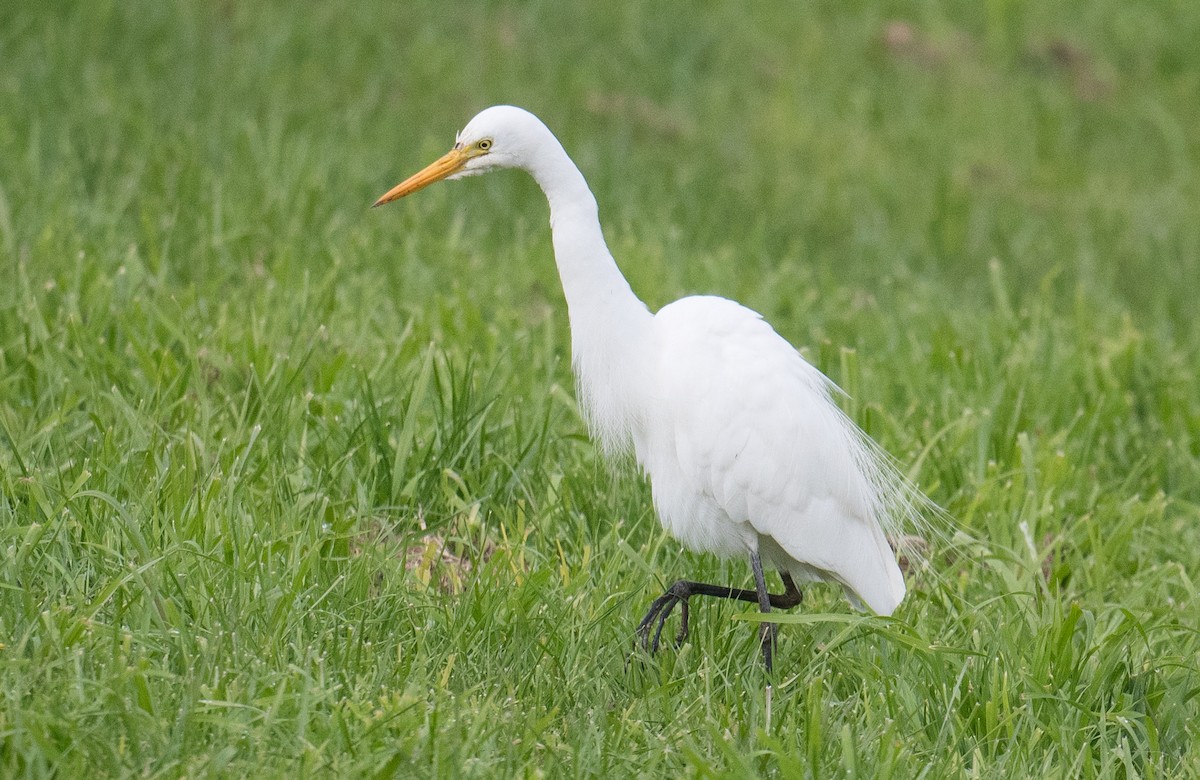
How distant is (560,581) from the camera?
3150 millimetres

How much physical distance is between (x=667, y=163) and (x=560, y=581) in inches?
186

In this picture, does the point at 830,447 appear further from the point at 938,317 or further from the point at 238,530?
the point at 938,317

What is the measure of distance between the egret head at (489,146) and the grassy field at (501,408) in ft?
2.26

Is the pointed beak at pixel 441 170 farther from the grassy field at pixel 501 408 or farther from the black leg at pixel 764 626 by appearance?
the black leg at pixel 764 626

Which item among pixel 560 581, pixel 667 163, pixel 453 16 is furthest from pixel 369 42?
pixel 560 581

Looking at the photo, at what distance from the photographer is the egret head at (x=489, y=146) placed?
3.05m

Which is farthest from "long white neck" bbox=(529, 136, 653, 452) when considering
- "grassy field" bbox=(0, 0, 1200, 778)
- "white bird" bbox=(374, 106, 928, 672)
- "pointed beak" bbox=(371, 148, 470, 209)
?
"grassy field" bbox=(0, 0, 1200, 778)

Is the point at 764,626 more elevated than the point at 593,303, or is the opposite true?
the point at 593,303

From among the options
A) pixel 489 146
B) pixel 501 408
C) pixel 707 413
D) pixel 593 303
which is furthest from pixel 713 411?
pixel 501 408

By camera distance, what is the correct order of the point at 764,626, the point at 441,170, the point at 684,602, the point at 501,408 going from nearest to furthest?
the point at 764,626, the point at 441,170, the point at 684,602, the point at 501,408

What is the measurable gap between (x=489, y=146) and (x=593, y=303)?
448mm

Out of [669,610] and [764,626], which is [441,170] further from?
[764,626]

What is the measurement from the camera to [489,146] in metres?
3.12

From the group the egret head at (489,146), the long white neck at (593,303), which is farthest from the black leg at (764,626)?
the egret head at (489,146)
